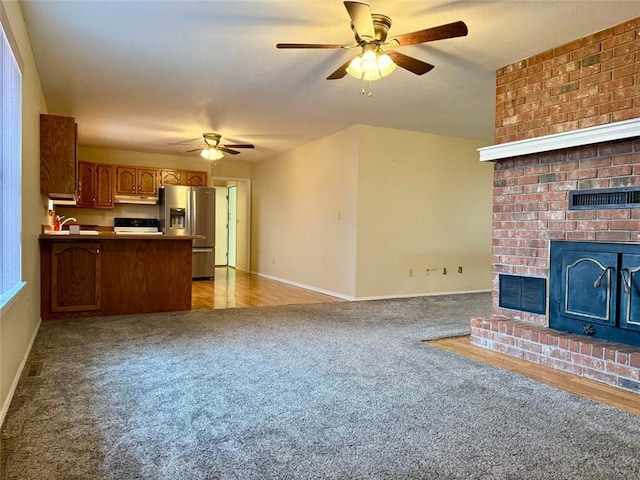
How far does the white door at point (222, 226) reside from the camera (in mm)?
10534

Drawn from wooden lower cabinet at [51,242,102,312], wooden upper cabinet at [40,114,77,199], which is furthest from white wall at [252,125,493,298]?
wooden upper cabinet at [40,114,77,199]

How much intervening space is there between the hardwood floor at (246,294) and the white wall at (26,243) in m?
1.92

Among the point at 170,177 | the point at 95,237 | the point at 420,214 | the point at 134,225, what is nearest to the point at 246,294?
the point at 95,237

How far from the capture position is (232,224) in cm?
1043

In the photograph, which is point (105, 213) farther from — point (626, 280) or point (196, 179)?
point (626, 280)

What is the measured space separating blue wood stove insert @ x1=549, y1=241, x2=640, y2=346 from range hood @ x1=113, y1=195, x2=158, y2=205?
7.07 metres

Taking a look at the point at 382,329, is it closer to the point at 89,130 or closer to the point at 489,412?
the point at 489,412

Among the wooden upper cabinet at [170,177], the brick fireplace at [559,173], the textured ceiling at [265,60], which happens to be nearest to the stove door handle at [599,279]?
the brick fireplace at [559,173]

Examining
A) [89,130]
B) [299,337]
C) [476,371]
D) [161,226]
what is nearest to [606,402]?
[476,371]

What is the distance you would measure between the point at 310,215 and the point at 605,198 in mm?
4624

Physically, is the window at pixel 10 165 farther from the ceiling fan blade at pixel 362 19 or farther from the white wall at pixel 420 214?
the white wall at pixel 420 214

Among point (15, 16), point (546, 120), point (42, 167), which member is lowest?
point (42, 167)

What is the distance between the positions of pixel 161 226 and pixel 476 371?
6857 millimetres

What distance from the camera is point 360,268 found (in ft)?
19.4
